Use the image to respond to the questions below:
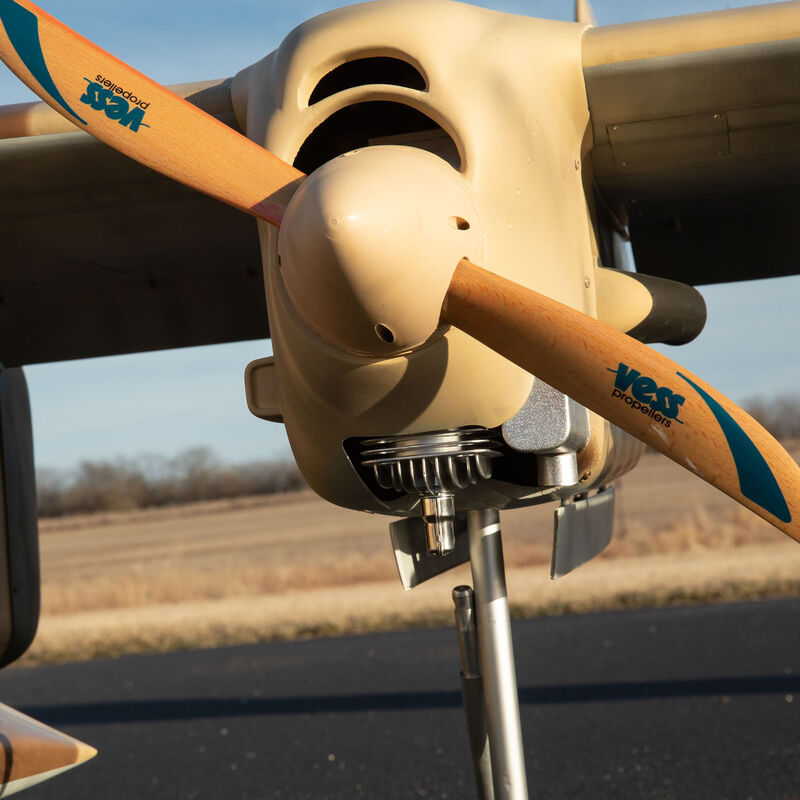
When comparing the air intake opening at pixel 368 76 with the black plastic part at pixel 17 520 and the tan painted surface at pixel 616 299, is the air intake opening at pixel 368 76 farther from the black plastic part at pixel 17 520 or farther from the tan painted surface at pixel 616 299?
the black plastic part at pixel 17 520

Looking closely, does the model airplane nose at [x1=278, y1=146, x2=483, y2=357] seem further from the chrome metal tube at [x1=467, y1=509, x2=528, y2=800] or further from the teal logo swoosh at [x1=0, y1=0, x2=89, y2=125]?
the chrome metal tube at [x1=467, y1=509, x2=528, y2=800]

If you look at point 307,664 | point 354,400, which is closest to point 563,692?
point 307,664

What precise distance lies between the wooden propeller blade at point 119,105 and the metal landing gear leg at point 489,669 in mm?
1639

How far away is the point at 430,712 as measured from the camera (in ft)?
33.3

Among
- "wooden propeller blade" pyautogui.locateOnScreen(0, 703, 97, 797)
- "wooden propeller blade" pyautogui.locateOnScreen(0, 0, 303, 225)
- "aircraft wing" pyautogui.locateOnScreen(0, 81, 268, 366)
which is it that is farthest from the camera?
"wooden propeller blade" pyautogui.locateOnScreen(0, 703, 97, 797)

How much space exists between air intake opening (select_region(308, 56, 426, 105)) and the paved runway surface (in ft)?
18.0

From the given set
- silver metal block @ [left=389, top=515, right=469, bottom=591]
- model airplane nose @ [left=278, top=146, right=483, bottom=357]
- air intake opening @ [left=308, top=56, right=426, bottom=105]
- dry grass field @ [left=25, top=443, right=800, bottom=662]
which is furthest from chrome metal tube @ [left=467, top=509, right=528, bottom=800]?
dry grass field @ [left=25, top=443, right=800, bottom=662]

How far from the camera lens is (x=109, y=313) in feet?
17.6

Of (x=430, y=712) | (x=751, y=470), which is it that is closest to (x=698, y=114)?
(x=751, y=470)

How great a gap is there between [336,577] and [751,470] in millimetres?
20589

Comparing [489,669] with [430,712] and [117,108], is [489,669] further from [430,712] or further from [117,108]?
[430,712]

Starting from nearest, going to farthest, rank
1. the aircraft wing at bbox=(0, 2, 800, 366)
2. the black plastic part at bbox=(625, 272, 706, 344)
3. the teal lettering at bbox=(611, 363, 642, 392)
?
the teal lettering at bbox=(611, 363, 642, 392) < the aircraft wing at bbox=(0, 2, 800, 366) < the black plastic part at bbox=(625, 272, 706, 344)

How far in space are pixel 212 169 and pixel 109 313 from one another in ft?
8.98

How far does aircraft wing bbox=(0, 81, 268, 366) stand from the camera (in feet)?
12.0
